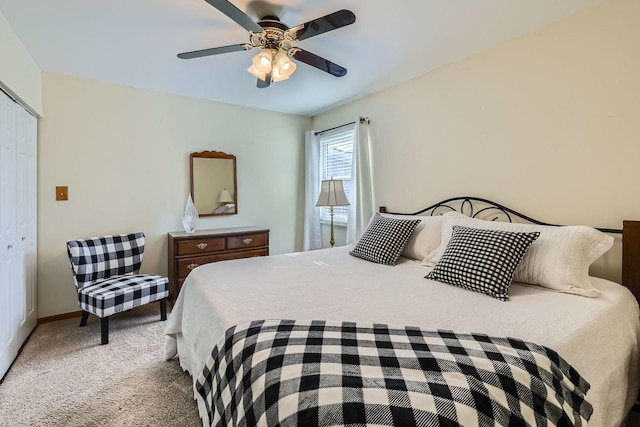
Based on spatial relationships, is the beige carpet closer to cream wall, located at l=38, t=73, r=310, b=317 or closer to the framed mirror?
cream wall, located at l=38, t=73, r=310, b=317

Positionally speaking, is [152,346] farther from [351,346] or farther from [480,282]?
[480,282]

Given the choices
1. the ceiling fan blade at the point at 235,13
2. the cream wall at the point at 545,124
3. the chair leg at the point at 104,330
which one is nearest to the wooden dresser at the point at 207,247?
the chair leg at the point at 104,330

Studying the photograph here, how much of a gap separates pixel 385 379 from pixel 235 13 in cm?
173

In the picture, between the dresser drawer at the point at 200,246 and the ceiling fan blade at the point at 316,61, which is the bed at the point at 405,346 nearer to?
the dresser drawer at the point at 200,246

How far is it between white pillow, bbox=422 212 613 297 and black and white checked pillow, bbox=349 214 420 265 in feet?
2.51

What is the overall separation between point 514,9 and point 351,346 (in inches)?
84.6

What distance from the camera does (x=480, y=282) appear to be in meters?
1.64

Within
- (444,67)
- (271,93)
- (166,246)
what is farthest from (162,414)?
(444,67)

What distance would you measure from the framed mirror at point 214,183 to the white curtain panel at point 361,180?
1.53 meters

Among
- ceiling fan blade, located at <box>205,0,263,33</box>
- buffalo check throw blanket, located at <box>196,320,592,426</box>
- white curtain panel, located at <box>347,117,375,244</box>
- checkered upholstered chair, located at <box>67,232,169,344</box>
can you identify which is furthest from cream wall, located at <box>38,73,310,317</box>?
buffalo check throw blanket, located at <box>196,320,592,426</box>

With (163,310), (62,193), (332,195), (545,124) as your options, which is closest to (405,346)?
(545,124)

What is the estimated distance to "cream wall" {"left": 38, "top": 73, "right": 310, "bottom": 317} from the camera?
113 inches

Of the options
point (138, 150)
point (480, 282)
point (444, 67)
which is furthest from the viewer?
point (138, 150)

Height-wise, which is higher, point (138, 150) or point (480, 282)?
point (138, 150)
